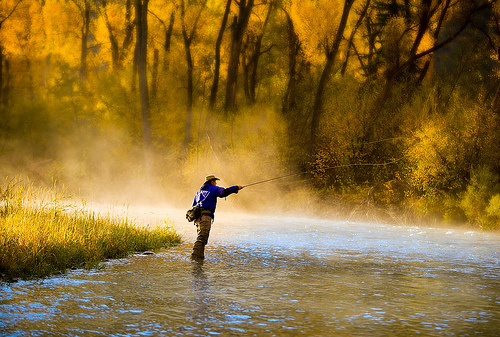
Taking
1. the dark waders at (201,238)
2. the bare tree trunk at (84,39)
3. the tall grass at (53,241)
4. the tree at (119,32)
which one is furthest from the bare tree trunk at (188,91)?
the dark waders at (201,238)

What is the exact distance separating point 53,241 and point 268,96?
2570 cm

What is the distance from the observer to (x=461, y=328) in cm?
741

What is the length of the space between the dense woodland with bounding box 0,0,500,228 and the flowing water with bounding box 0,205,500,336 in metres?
5.33

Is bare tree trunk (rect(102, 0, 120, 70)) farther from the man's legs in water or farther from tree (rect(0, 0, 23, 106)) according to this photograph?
the man's legs in water

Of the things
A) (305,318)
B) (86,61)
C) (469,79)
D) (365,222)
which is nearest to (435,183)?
(365,222)

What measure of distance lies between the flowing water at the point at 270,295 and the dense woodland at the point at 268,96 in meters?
5.33

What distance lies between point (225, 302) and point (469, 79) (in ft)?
86.2

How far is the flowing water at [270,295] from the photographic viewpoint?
23.8 ft

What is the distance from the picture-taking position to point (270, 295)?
9.25m

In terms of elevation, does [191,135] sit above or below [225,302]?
above

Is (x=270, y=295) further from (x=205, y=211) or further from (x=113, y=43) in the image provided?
(x=113, y=43)

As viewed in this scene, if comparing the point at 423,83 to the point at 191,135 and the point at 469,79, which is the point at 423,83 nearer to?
the point at 469,79

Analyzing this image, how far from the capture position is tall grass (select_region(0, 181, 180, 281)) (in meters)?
10.3

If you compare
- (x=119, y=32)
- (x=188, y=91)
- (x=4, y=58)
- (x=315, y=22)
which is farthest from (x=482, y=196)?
(x=4, y=58)
